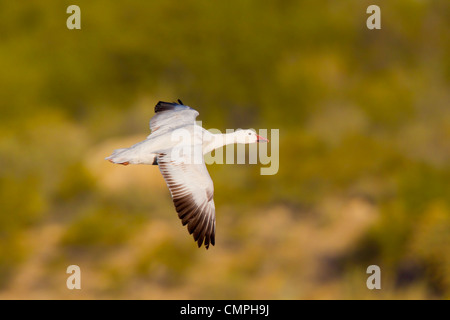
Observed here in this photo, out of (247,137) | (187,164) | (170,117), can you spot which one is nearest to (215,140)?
(247,137)

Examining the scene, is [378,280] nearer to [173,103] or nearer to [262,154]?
[262,154]

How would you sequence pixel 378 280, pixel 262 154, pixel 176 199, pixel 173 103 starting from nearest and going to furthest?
pixel 176 199 < pixel 173 103 < pixel 262 154 < pixel 378 280

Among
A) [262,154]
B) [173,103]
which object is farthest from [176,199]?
[262,154]

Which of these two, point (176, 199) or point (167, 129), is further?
point (167, 129)

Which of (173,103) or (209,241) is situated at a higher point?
(173,103)

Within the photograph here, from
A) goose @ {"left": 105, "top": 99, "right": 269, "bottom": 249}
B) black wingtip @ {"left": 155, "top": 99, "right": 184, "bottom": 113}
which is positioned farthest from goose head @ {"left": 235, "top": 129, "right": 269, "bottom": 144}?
black wingtip @ {"left": 155, "top": 99, "right": 184, "bottom": 113}

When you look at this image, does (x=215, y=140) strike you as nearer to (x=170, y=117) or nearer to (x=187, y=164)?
(x=187, y=164)
